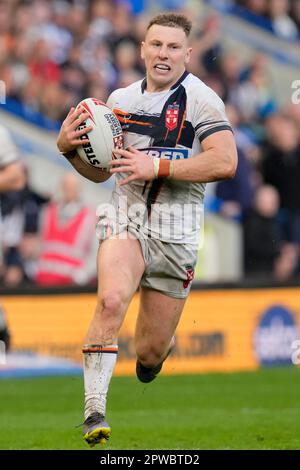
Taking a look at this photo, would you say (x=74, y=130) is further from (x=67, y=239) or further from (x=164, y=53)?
(x=67, y=239)

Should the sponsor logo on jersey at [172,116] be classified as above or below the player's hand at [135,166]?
above

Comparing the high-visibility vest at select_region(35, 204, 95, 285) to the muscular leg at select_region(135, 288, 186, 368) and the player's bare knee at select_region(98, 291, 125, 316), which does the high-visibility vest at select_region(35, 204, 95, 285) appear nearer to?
the muscular leg at select_region(135, 288, 186, 368)

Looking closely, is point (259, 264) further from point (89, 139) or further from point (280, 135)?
point (89, 139)

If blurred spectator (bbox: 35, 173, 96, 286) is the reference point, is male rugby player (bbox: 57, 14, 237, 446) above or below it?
below

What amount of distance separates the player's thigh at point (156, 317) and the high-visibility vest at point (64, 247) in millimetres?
6723

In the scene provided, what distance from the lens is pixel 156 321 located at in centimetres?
875

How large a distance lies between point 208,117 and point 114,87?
33.4 feet

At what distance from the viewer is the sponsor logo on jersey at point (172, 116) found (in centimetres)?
838

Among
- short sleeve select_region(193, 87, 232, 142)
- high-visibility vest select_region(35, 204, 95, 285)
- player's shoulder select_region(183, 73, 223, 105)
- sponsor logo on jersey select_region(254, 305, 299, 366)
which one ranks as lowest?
short sleeve select_region(193, 87, 232, 142)

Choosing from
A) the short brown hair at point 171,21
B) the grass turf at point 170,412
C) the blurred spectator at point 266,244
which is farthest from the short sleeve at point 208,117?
the blurred spectator at point 266,244

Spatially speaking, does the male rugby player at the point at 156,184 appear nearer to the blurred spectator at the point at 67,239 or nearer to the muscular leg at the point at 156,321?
the muscular leg at the point at 156,321

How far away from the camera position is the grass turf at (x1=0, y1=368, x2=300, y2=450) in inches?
369

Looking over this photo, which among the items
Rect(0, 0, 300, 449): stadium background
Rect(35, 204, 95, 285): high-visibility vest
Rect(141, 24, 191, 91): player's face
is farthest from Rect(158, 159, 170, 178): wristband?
Rect(35, 204, 95, 285): high-visibility vest

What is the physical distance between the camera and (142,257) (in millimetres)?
8375
